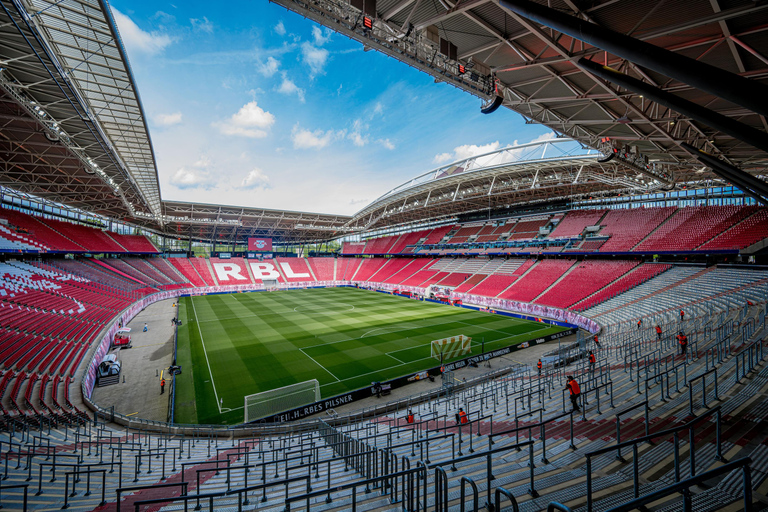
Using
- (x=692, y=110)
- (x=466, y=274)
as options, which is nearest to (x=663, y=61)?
(x=692, y=110)

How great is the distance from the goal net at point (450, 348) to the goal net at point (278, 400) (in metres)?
8.64

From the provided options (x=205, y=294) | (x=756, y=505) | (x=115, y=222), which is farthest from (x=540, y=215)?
(x=115, y=222)

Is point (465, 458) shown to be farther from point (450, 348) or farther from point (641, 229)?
point (641, 229)

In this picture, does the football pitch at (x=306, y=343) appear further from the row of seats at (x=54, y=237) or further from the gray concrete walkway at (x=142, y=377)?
the row of seats at (x=54, y=237)

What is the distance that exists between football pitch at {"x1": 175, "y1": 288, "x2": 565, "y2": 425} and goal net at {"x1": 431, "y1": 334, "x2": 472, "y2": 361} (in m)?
0.67

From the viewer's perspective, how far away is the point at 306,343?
23.5 m

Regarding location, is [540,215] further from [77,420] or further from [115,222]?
[115,222]

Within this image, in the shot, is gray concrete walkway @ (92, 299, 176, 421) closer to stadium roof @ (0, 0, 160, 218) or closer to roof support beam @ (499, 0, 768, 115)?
stadium roof @ (0, 0, 160, 218)

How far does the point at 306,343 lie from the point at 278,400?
935 cm

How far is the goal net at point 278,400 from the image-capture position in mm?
13508

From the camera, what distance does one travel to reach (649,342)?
51.2ft

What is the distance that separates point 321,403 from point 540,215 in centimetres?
4499

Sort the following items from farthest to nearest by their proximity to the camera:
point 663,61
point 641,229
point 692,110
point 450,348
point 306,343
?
1. point 641,229
2. point 306,343
3. point 450,348
4. point 692,110
5. point 663,61

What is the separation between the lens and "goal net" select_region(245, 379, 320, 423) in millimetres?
13508
